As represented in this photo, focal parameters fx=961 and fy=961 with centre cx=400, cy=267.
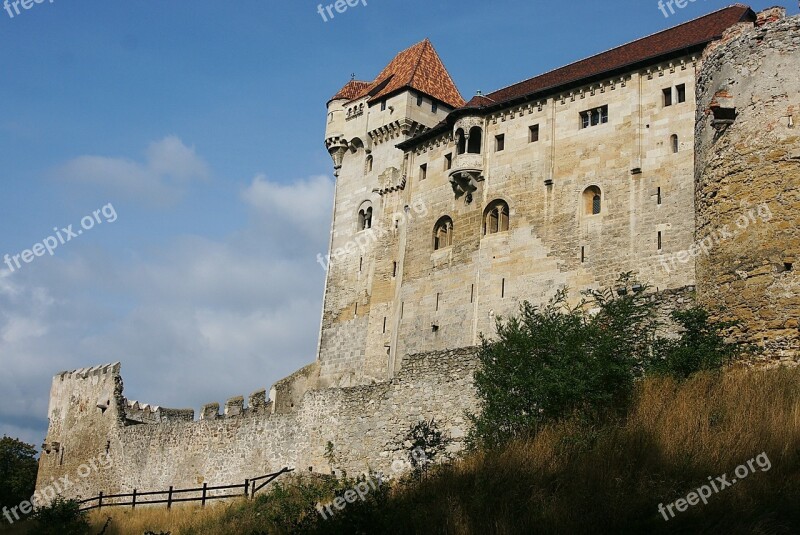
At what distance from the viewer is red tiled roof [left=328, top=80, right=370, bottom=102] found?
4759 cm

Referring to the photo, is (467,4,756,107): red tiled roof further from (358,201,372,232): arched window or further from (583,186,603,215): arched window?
(358,201,372,232): arched window

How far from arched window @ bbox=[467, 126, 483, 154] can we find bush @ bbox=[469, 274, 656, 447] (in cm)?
1732

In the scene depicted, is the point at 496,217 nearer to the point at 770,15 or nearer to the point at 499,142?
the point at 499,142

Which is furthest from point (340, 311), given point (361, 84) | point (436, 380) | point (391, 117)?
point (436, 380)

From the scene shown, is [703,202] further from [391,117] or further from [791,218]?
[391,117]

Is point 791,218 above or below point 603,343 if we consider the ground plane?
above

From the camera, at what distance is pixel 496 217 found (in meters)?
35.9

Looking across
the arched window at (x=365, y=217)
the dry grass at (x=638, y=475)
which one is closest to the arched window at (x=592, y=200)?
the arched window at (x=365, y=217)

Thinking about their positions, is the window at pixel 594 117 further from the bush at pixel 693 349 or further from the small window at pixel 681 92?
the bush at pixel 693 349

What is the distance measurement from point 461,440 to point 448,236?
17.6m

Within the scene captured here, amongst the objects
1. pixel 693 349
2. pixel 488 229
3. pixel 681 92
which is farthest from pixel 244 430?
pixel 681 92

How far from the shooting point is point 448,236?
37.9 m

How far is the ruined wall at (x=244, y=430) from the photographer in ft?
73.8

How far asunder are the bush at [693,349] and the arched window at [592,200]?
14113mm
